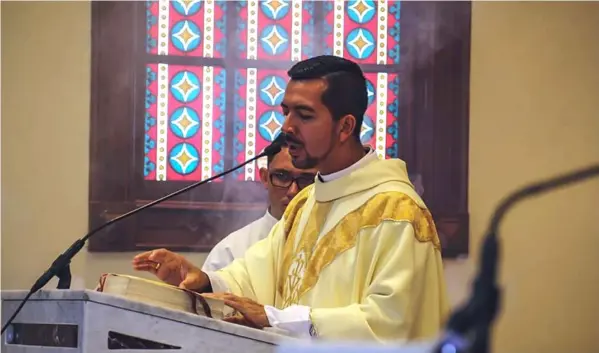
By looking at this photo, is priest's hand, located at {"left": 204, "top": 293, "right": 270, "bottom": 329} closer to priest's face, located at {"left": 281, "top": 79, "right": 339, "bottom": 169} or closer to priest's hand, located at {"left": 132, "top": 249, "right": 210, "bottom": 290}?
priest's hand, located at {"left": 132, "top": 249, "right": 210, "bottom": 290}

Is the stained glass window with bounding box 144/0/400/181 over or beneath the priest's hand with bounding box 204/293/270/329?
over

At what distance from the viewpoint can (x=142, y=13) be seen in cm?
371

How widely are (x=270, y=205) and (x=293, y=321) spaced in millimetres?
1625

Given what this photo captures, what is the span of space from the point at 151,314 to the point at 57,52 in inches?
96.4

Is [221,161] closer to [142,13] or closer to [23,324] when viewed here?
[142,13]

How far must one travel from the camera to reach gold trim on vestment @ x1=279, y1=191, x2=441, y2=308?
2.04 metres

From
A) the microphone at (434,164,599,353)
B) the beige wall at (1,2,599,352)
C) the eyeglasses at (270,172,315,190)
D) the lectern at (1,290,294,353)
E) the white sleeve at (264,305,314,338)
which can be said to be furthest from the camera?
the beige wall at (1,2,599,352)

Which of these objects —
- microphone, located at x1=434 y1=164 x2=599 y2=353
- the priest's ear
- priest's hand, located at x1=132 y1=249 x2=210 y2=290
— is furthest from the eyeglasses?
microphone, located at x1=434 y1=164 x2=599 y2=353

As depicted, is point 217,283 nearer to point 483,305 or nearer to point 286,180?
point 286,180

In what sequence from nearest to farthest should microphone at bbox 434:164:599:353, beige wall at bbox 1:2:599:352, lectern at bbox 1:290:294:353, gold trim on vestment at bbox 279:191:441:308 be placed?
microphone at bbox 434:164:599:353 < lectern at bbox 1:290:294:353 < gold trim on vestment at bbox 279:191:441:308 < beige wall at bbox 1:2:599:352

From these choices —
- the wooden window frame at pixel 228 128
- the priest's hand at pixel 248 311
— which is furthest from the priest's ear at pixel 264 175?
the priest's hand at pixel 248 311

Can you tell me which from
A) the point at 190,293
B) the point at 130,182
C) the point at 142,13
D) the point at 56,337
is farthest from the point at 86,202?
the point at 56,337

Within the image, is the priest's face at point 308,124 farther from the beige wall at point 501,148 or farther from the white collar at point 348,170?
the beige wall at point 501,148

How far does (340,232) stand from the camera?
214 centimetres
